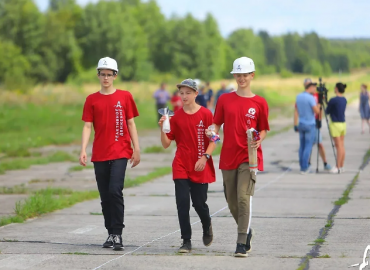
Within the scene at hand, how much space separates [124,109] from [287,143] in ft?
57.1

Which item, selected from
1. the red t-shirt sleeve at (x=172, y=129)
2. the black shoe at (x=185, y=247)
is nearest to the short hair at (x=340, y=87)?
the red t-shirt sleeve at (x=172, y=129)

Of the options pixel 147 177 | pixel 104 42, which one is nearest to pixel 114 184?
pixel 147 177

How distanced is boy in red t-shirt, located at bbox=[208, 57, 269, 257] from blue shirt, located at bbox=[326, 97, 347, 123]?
8935mm

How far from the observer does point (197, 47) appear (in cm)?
12681

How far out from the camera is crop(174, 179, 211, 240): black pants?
819 centimetres

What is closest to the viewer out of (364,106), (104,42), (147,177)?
(147,177)

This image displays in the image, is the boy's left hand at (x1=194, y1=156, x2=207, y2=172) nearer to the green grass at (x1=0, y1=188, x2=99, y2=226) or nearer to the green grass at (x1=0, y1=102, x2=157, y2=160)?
the green grass at (x1=0, y1=188, x2=99, y2=226)

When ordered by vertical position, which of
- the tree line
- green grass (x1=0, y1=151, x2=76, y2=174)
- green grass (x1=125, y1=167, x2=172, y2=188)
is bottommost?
green grass (x1=125, y1=167, x2=172, y2=188)

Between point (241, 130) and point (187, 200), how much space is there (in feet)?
3.05

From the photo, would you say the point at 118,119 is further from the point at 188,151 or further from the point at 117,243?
the point at 117,243

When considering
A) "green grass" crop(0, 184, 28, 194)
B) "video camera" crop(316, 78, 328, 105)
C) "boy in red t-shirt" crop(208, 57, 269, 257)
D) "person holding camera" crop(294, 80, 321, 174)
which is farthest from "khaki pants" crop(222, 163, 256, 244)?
"video camera" crop(316, 78, 328, 105)

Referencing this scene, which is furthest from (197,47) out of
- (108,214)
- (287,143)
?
(108,214)

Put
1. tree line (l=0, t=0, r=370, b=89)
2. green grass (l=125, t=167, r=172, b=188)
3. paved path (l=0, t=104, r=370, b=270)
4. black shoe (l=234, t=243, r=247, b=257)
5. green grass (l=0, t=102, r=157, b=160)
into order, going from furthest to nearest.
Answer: tree line (l=0, t=0, r=370, b=89), green grass (l=0, t=102, r=157, b=160), green grass (l=125, t=167, r=172, b=188), black shoe (l=234, t=243, r=247, b=257), paved path (l=0, t=104, r=370, b=270)

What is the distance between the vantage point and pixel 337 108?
659 inches
